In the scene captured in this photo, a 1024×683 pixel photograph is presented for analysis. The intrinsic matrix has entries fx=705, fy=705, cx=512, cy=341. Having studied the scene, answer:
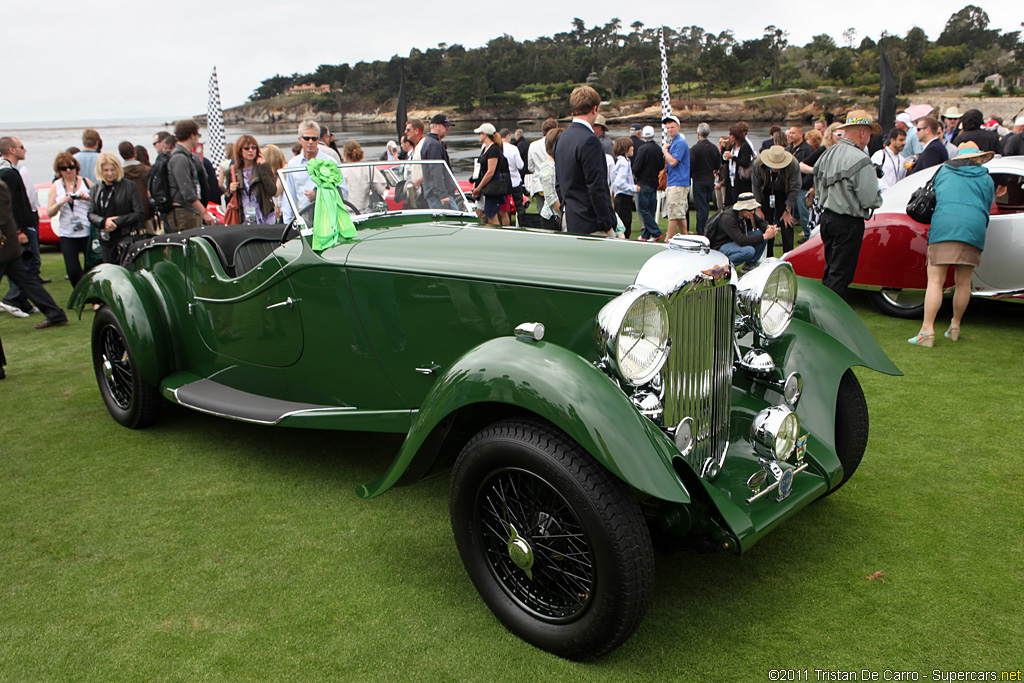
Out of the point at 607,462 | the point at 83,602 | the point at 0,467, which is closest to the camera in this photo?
the point at 607,462

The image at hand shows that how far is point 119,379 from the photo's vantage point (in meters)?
4.43

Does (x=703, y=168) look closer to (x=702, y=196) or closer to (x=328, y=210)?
(x=702, y=196)

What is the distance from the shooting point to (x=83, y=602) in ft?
8.55

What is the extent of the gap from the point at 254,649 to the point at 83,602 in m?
0.78

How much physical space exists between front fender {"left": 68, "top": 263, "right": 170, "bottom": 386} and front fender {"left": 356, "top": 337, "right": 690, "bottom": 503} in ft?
7.79

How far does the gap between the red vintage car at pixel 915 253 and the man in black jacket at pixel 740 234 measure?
0.54 meters

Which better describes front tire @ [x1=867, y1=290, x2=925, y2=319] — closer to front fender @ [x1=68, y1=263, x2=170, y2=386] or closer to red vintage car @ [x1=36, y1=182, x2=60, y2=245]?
front fender @ [x1=68, y1=263, x2=170, y2=386]

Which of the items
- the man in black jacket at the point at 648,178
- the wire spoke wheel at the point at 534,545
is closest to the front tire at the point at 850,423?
the wire spoke wheel at the point at 534,545

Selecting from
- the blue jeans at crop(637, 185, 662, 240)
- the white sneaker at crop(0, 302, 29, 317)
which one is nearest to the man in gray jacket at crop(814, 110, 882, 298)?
the blue jeans at crop(637, 185, 662, 240)

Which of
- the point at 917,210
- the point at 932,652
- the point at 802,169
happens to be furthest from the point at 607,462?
the point at 802,169

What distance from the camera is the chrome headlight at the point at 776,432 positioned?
8.11 feet

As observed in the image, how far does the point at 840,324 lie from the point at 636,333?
1346mm

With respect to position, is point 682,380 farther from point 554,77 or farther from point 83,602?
point 554,77

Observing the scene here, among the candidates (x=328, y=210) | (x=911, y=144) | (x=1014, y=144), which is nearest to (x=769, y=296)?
(x=328, y=210)
